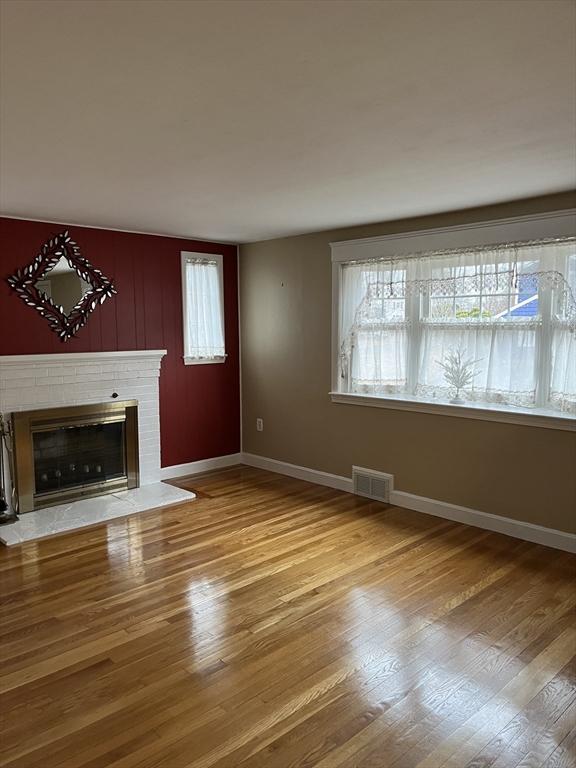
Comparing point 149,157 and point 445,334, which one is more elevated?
point 149,157

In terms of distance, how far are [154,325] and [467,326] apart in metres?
2.83

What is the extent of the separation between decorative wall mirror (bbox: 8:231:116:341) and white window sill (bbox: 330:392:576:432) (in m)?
2.31

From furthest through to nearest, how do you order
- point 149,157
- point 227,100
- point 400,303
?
point 400,303 → point 149,157 → point 227,100

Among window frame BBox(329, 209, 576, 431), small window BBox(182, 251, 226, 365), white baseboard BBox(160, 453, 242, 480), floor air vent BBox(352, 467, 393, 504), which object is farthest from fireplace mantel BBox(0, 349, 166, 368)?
floor air vent BBox(352, 467, 393, 504)

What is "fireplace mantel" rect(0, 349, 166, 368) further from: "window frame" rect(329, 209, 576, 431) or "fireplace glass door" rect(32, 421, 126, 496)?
"window frame" rect(329, 209, 576, 431)

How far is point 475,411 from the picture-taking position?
165 inches

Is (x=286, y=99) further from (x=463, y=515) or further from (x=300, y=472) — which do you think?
(x=300, y=472)

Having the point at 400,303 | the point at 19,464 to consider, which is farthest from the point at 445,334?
the point at 19,464

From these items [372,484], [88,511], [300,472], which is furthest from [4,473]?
[372,484]

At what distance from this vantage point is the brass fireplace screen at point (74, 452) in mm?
4594

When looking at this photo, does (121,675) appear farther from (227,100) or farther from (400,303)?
(400,303)

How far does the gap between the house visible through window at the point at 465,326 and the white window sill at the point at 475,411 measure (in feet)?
0.20

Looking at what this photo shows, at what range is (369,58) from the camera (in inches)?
70.3

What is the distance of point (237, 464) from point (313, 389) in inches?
53.7
